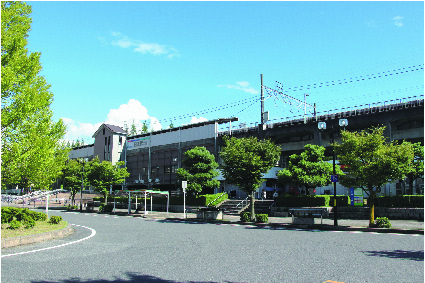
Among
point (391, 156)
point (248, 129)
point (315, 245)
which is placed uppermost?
point (248, 129)

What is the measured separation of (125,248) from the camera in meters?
11.4

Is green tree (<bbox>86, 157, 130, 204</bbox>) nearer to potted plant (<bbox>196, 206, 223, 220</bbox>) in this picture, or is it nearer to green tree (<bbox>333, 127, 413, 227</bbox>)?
potted plant (<bbox>196, 206, 223, 220</bbox>)

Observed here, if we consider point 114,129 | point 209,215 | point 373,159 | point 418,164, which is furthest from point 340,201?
point 114,129

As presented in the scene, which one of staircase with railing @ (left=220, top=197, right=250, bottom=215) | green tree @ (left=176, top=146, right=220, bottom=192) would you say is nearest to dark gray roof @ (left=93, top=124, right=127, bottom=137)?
green tree @ (left=176, top=146, right=220, bottom=192)

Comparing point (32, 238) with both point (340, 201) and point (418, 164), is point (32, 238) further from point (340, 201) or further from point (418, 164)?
point (418, 164)

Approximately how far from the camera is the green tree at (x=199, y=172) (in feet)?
135

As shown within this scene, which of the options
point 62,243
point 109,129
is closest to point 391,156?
point 62,243

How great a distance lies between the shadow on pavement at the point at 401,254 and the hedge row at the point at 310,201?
21798 mm

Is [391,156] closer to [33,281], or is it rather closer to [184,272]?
[184,272]

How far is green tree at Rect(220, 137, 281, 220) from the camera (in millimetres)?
26688

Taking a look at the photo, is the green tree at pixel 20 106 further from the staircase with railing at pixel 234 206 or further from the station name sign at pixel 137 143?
the station name sign at pixel 137 143

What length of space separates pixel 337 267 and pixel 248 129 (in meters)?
45.0

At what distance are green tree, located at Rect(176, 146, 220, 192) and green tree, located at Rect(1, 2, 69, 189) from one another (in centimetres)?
2465

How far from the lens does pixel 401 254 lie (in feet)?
34.6
